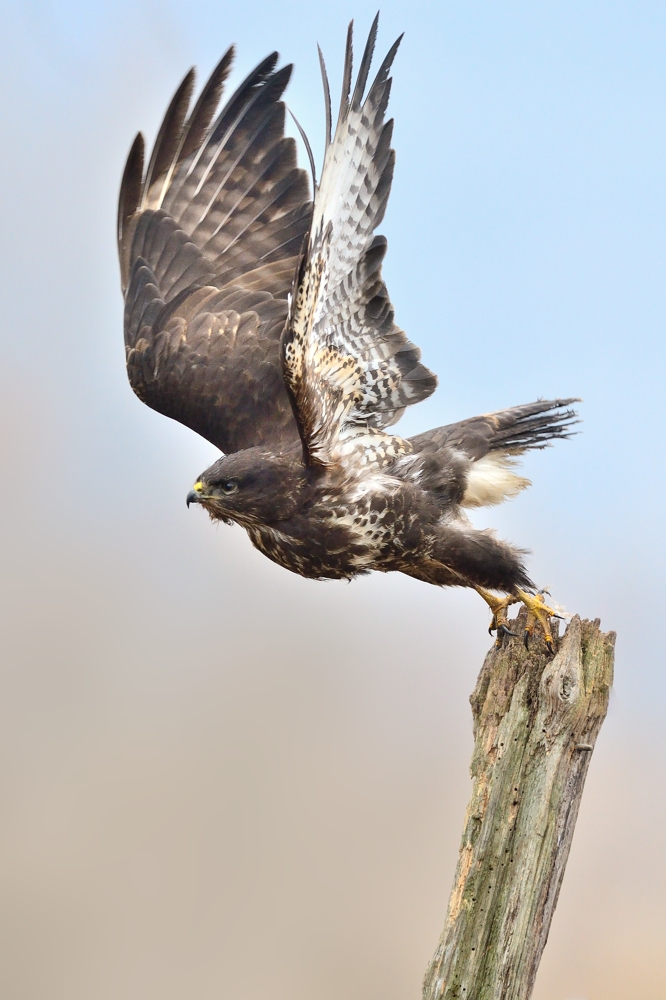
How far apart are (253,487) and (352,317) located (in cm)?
120

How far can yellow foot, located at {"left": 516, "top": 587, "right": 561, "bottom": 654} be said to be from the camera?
4879 mm

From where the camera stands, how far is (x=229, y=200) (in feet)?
22.0

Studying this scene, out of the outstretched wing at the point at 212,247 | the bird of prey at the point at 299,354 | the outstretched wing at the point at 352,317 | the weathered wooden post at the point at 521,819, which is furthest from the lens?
the outstretched wing at the point at 212,247

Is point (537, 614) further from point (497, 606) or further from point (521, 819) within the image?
point (521, 819)

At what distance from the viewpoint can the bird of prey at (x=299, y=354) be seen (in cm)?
509

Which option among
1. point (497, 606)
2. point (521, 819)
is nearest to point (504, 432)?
point (497, 606)

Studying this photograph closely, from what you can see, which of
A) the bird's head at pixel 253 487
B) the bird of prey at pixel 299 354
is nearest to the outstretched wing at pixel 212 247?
the bird of prey at pixel 299 354

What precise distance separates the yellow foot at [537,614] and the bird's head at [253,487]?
126cm

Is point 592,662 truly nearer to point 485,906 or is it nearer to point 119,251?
point 485,906

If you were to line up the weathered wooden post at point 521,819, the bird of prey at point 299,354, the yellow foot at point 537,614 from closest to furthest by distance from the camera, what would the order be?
the weathered wooden post at point 521,819 → the yellow foot at point 537,614 → the bird of prey at point 299,354

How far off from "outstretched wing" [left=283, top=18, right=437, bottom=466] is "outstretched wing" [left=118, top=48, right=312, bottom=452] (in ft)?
2.03

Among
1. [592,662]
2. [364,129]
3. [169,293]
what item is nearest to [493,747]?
[592,662]

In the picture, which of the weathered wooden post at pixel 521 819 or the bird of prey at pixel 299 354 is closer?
the weathered wooden post at pixel 521 819

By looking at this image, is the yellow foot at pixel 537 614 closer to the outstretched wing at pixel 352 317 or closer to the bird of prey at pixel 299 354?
the bird of prey at pixel 299 354
